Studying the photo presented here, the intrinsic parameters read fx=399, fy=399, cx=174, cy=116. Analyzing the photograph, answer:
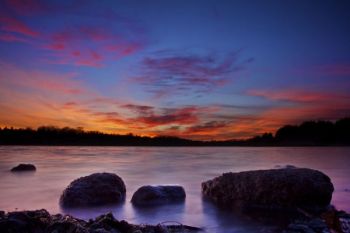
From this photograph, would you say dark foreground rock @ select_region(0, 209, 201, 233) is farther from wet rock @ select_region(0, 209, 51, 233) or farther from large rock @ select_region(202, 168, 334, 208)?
large rock @ select_region(202, 168, 334, 208)

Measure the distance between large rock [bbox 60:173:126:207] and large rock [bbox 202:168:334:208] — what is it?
11.9 ft

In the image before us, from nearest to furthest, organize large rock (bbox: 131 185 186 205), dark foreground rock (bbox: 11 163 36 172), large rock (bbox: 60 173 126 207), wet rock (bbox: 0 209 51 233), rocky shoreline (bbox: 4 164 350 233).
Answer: wet rock (bbox: 0 209 51 233)
rocky shoreline (bbox: 4 164 350 233)
large rock (bbox: 60 173 126 207)
large rock (bbox: 131 185 186 205)
dark foreground rock (bbox: 11 163 36 172)

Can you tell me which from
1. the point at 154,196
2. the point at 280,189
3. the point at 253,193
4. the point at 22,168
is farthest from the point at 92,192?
the point at 22,168

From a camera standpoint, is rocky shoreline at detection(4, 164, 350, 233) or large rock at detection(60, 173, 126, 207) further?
large rock at detection(60, 173, 126, 207)

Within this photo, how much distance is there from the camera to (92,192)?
12.8m

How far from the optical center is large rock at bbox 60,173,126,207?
1262 cm

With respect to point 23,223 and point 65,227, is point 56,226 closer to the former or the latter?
point 65,227

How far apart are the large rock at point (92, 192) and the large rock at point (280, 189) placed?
3.64 m

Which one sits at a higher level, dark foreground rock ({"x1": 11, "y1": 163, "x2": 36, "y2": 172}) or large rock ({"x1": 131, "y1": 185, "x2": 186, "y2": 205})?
dark foreground rock ({"x1": 11, "y1": 163, "x2": 36, "y2": 172})

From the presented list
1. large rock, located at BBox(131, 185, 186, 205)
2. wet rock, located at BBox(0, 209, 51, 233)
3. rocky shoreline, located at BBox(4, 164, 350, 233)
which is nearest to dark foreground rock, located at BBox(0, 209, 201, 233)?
wet rock, located at BBox(0, 209, 51, 233)

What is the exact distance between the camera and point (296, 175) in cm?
1248

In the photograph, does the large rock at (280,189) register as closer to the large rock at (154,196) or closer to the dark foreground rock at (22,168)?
the large rock at (154,196)

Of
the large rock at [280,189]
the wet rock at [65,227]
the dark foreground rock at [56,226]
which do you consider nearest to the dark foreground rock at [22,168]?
the large rock at [280,189]

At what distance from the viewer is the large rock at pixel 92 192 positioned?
41.4ft
